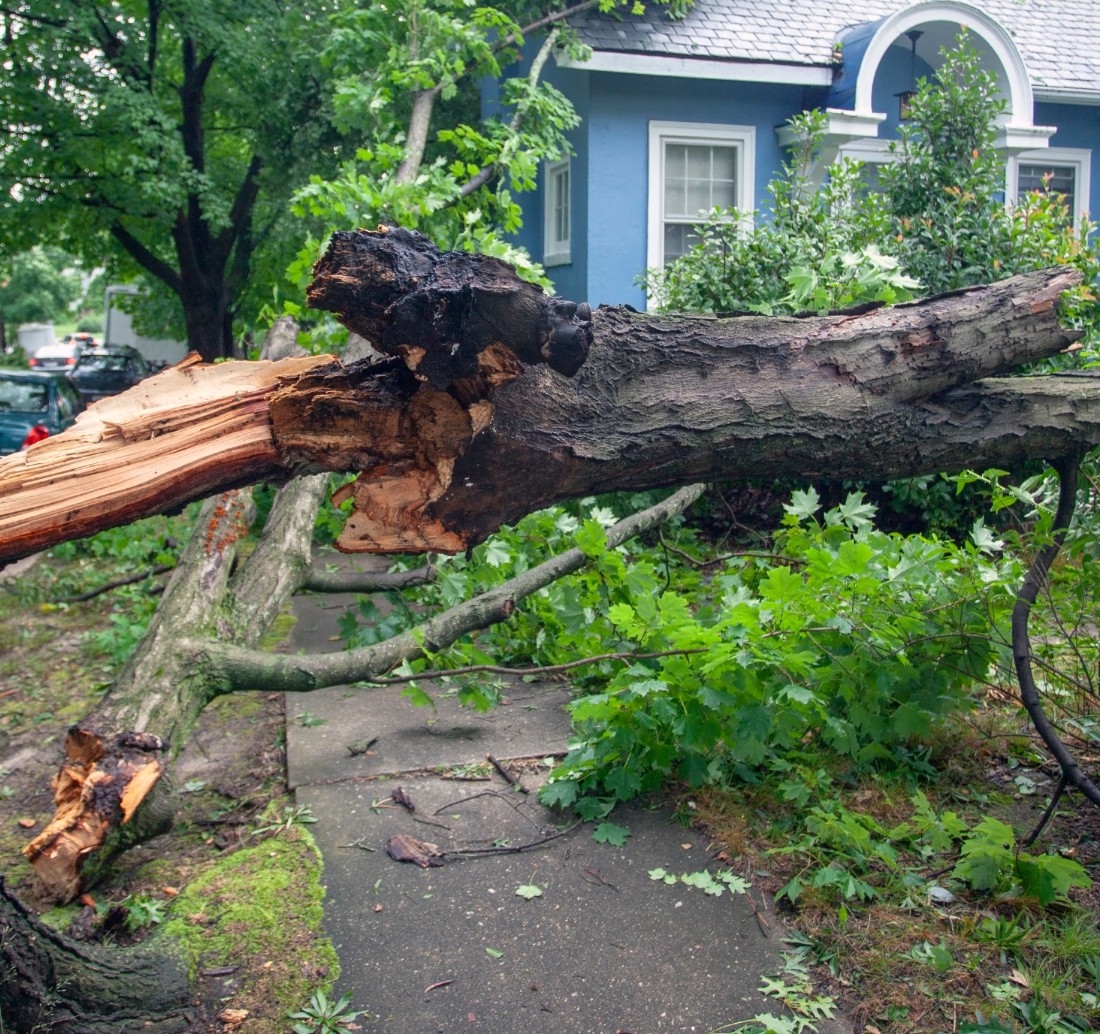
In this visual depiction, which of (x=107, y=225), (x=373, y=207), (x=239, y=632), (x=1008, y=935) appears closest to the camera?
(x=1008, y=935)

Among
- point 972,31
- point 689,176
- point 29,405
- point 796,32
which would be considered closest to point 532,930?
point 689,176

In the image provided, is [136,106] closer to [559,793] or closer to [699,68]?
[699,68]

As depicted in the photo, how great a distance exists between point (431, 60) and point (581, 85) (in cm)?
317

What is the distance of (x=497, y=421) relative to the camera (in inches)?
101

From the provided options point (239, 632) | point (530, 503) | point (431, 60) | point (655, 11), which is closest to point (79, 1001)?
point (530, 503)

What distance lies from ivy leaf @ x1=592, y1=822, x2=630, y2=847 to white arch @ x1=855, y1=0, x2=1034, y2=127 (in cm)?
960

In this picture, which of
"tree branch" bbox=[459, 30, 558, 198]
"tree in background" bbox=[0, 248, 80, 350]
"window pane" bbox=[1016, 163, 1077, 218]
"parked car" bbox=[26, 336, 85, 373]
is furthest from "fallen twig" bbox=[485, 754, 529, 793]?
"tree in background" bbox=[0, 248, 80, 350]

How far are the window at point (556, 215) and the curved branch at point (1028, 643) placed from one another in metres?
9.64

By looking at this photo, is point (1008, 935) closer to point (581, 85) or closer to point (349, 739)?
point (349, 739)

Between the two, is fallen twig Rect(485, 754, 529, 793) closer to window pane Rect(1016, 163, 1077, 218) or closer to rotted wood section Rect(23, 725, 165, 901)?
rotted wood section Rect(23, 725, 165, 901)

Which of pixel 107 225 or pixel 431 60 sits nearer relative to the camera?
pixel 431 60

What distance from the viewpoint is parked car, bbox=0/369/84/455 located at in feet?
46.6

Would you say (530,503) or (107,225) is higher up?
(107,225)

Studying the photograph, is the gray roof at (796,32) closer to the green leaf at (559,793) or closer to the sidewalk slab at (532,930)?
the green leaf at (559,793)
